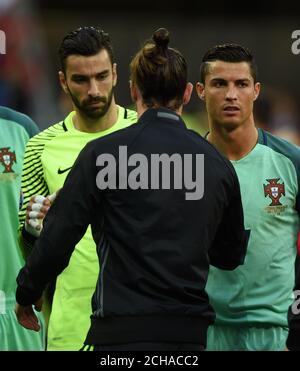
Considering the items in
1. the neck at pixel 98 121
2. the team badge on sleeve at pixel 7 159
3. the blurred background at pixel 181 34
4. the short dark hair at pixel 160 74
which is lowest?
the team badge on sleeve at pixel 7 159

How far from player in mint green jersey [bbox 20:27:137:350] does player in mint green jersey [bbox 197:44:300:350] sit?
556mm

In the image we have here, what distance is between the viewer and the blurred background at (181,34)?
1552 centimetres

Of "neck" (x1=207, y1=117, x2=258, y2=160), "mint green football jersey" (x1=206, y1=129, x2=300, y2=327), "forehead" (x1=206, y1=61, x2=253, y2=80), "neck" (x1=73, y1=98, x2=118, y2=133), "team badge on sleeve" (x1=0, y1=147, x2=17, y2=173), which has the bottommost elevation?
"mint green football jersey" (x1=206, y1=129, x2=300, y2=327)

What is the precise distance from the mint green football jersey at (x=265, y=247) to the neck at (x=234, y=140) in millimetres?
49

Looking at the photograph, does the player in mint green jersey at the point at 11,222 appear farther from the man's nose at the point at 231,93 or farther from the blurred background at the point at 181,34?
the blurred background at the point at 181,34

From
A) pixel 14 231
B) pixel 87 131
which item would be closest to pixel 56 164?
pixel 87 131

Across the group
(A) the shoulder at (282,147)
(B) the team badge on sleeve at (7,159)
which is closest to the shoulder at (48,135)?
(B) the team badge on sleeve at (7,159)

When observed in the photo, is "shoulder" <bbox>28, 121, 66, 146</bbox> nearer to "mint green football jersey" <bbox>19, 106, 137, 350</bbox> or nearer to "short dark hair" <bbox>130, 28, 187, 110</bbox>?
"mint green football jersey" <bbox>19, 106, 137, 350</bbox>

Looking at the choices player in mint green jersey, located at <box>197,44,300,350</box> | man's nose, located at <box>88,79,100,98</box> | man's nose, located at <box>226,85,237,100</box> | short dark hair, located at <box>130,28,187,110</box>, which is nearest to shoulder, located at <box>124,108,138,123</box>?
man's nose, located at <box>88,79,100,98</box>

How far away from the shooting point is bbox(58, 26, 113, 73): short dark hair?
6.74 meters

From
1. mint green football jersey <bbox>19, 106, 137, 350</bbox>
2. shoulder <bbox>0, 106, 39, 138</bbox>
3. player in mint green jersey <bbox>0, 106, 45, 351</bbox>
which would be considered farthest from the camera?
shoulder <bbox>0, 106, 39, 138</bbox>
